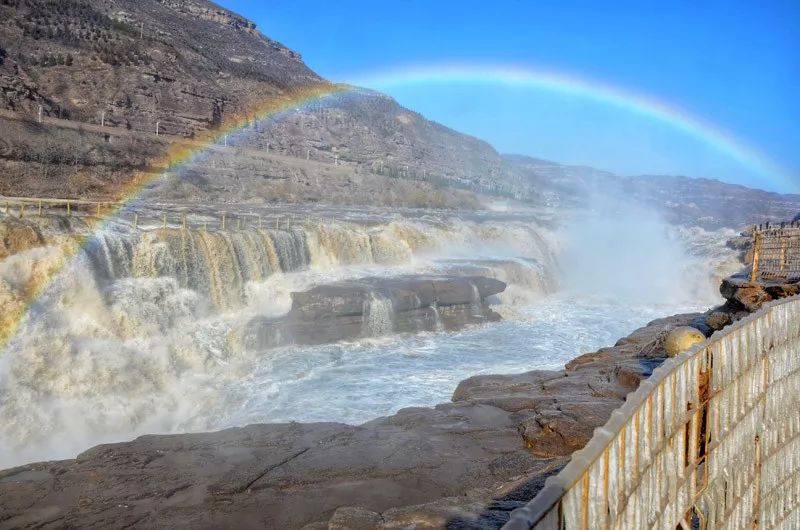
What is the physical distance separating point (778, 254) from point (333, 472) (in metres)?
10.1

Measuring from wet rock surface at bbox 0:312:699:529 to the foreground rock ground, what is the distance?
17 millimetres

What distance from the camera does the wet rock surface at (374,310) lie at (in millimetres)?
16261

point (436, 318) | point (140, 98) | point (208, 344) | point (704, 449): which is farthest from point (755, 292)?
point (140, 98)

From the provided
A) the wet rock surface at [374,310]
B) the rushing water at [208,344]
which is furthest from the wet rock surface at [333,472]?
the wet rock surface at [374,310]

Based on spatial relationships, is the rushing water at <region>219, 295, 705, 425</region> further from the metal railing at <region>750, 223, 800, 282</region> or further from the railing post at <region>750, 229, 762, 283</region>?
the metal railing at <region>750, 223, 800, 282</region>

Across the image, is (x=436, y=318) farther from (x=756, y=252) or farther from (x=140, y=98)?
(x=140, y=98)

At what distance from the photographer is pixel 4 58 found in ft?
141

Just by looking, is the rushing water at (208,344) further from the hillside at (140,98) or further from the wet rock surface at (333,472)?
the hillside at (140,98)

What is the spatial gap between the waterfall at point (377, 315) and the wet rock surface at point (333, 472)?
7771 millimetres

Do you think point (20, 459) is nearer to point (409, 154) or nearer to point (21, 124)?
point (21, 124)

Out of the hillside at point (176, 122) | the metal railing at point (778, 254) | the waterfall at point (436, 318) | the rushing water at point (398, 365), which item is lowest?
the rushing water at point (398, 365)

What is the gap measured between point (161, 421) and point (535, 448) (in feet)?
24.3

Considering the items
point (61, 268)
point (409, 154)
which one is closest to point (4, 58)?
point (61, 268)

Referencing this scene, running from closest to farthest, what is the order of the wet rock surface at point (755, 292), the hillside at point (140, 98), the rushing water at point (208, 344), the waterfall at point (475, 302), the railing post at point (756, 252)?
the wet rock surface at point (755, 292)
the railing post at point (756, 252)
the rushing water at point (208, 344)
the waterfall at point (475, 302)
the hillside at point (140, 98)
